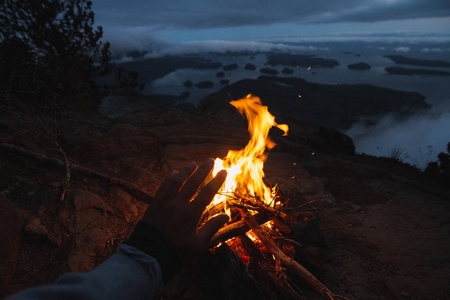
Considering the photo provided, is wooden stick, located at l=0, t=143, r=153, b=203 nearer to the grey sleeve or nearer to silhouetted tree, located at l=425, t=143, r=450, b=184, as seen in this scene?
the grey sleeve

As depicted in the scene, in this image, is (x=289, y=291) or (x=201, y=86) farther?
(x=201, y=86)

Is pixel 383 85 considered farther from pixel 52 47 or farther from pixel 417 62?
pixel 52 47

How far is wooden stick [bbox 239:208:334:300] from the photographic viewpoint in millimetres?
2416

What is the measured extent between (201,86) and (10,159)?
1032 inches

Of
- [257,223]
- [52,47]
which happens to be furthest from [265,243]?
[52,47]

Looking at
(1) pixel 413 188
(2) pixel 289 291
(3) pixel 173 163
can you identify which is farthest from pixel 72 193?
(1) pixel 413 188

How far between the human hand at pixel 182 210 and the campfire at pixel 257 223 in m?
1.32

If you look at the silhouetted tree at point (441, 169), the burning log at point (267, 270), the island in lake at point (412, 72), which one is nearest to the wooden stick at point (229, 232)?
the burning log at point (267, 270)

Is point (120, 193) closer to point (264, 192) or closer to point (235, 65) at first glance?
point (264, 192)

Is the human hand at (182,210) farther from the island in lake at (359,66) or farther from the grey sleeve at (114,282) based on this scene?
the island in lake at (359,66)

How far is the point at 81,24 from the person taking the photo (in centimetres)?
976

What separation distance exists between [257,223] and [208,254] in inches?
28.3

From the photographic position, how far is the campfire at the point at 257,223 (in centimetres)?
264

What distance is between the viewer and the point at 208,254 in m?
2.86
